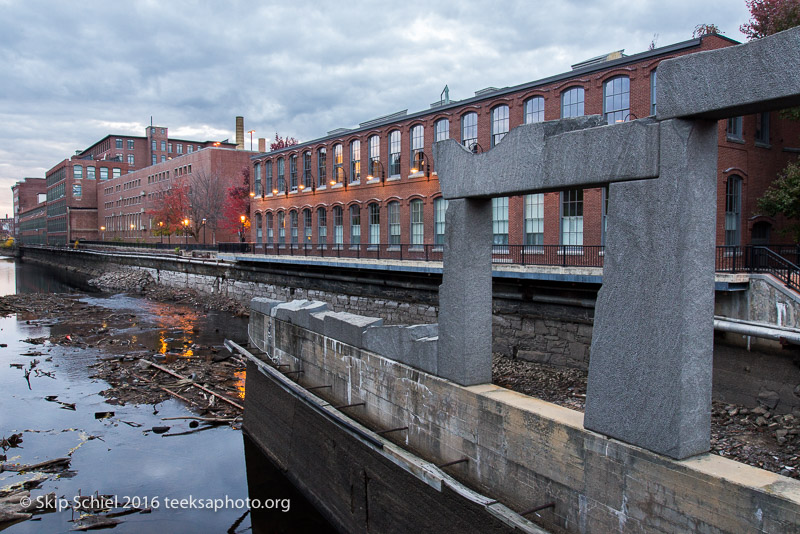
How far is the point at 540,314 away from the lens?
51.1ft

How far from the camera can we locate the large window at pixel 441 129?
83.9 ft

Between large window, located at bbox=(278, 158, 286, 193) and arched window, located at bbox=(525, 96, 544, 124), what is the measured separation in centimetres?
2173

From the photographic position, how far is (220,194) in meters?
55.9

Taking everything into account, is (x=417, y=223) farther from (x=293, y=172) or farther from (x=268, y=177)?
(x=268, y=177)

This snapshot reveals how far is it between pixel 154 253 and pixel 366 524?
54046 millimetres

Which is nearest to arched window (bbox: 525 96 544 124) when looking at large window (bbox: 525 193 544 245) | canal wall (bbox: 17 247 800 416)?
large window (bbox: 525 193 544 245)

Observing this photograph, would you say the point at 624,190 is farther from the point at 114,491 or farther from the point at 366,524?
the point at 114,491

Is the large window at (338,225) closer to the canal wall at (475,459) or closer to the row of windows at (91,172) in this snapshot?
the canal wall at (475,459)

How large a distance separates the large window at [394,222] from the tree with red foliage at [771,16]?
56.0 feet

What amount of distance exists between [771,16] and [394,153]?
56.6 ft

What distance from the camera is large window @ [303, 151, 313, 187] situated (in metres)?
36.0

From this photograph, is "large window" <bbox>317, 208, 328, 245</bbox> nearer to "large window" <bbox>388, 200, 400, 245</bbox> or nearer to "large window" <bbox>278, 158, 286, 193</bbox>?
"large window" <bbox>278, 158, 286, 193</bbox>

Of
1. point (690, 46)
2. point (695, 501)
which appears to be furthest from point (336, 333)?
point (690, 46)

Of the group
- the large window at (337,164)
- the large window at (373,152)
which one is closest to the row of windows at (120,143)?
the large window at (337,164)
